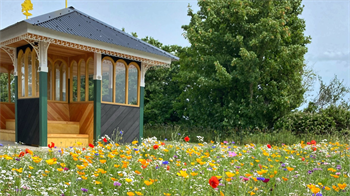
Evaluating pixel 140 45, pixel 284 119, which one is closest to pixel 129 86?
pixel 140 45

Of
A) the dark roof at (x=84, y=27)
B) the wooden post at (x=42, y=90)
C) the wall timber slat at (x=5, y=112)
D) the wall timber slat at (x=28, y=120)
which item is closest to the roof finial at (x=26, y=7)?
the dark roof at (x=84, y=27)

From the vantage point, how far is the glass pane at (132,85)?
1192 cm

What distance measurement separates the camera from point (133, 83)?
12.1 meters

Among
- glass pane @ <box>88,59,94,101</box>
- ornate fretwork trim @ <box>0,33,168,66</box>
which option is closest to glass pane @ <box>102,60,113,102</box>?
glass pane @ <box>88,59,94,101</box>

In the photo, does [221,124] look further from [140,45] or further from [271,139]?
[140,45]

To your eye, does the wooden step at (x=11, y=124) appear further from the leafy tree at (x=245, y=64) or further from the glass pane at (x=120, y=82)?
the leafy tree at (x=245, y=64)

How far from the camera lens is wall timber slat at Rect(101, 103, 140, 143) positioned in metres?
A: 11.1

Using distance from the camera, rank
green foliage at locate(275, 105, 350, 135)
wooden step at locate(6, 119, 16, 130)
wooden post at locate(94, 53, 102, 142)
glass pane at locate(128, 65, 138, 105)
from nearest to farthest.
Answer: wooden post at locate(94, 53, 102, 142), glass pane at locate(128, 65, 138, 105), wooden step at locate(6, 119, 16, 130), green foliage at locate(275, 105, 350, 135)

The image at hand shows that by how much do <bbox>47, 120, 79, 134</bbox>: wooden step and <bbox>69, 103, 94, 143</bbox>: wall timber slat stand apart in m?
0.28

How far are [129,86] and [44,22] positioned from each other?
3657 mm

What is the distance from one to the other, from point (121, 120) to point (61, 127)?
197 centimetres

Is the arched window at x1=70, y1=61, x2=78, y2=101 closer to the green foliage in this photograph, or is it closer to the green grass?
the green grass

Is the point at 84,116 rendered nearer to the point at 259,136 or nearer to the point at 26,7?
the point at 26,7

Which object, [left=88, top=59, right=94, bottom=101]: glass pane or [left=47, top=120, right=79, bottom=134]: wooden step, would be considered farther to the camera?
[left=88, top=59, right=94, bottom=101]: glass pane
